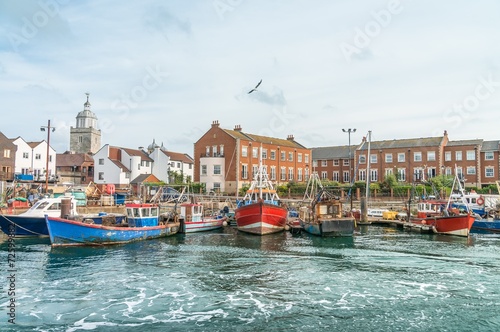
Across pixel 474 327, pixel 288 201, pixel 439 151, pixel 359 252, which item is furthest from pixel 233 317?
pixel 439 151

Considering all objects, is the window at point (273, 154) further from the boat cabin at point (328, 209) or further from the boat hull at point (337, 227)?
the boat hull at point (337, 227)

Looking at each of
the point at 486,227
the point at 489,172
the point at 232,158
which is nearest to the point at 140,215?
the point at 486,227

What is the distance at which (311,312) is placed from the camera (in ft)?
50.9

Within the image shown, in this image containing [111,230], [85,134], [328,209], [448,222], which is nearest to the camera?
[111,230]

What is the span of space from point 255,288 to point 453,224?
2568 cm

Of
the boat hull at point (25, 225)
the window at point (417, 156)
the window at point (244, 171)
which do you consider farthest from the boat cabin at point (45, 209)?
the window at point (417, 156)

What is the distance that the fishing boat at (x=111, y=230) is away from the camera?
95.8 feet

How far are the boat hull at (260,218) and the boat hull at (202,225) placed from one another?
3844mm

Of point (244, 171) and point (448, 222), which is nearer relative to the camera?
point (448, 222)

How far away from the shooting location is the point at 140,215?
35281mm

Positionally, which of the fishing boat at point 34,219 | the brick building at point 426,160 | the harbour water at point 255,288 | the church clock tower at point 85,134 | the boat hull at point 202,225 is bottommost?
the harbour water at point 255,288

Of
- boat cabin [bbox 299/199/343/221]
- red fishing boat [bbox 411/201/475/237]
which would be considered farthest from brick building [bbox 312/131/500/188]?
boat cabin [bbox 299/199/343/221]

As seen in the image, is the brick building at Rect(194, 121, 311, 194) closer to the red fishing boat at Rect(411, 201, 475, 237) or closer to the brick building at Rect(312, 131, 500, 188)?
the brick building at Rect(312, 131, 500, 188)

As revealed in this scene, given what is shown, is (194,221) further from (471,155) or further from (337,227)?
(471,155)
